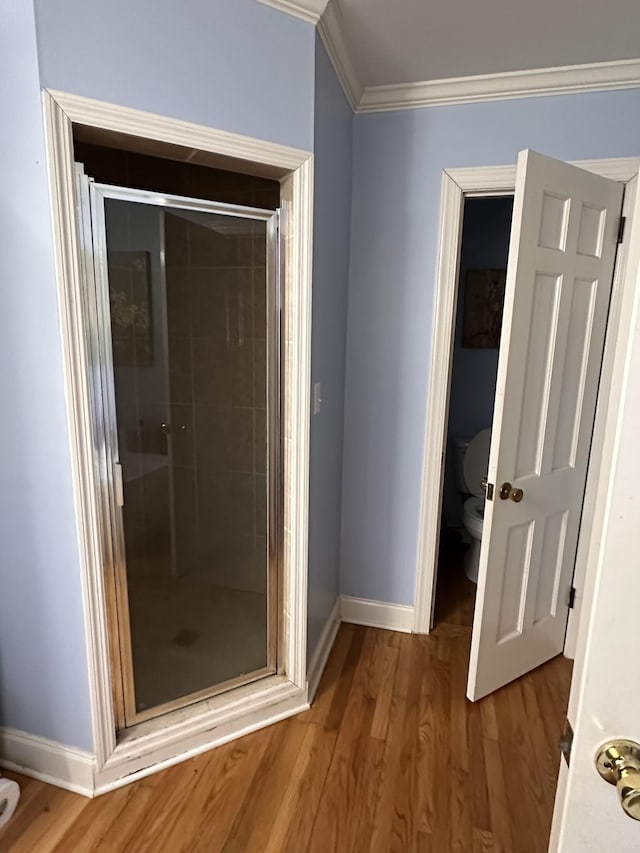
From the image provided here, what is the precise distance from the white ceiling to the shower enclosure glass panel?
2.34ft

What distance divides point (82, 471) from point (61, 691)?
0.74m

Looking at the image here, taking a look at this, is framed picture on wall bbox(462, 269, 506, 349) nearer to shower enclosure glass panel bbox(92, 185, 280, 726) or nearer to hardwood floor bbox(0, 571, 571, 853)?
shower enclosure glass panel bbox(92, 185, 280, 726)

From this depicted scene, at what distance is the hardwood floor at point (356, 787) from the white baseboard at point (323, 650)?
0.15 ft

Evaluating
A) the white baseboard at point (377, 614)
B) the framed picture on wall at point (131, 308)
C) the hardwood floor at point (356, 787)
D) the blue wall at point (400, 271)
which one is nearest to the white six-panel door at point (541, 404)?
the hardwood floor at point (356, 787)

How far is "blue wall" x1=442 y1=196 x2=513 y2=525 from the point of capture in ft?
10.0

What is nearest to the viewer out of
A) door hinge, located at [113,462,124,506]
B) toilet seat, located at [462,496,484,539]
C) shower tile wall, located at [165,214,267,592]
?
door hinge, located at [113,462,124,506]

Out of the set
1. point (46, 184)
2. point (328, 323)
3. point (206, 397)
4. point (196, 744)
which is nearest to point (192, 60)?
point (46, 184)

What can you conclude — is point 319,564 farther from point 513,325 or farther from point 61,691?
point 513,325

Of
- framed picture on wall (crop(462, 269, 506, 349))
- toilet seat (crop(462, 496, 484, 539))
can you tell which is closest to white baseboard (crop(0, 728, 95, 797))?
toilet seat (crop(462, 496, 484, 539))

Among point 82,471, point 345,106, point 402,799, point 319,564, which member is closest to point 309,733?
point 402,799

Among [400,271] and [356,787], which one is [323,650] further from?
[400,271]

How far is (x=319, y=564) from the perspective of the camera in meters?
2.07

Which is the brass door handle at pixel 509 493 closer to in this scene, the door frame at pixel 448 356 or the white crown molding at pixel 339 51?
the door frame at pixel 448 356

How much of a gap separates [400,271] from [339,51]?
0.82 metres
